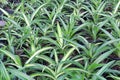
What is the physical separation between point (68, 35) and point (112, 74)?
510mm

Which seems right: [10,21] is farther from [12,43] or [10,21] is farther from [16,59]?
[16,59]

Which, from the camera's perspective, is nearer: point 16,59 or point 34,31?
point 16,59

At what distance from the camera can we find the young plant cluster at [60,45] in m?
1.78

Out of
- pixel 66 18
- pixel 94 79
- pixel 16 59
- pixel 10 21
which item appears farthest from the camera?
pixel 66 18

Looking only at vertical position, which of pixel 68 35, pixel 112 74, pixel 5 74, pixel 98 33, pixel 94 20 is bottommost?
pixel 5 74

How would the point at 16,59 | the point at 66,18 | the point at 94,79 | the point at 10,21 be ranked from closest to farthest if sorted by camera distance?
the point at 94,79
the point at 16,59
the point at 10,21
the point at 66,18

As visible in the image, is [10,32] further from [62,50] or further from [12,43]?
[62,50]

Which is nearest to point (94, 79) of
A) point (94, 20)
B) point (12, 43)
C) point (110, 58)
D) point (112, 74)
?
point (112, 74)

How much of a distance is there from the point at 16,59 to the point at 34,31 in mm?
512

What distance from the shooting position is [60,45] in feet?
6.92

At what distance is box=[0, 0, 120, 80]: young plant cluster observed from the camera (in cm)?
178

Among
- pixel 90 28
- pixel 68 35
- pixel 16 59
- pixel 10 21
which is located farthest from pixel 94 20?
pixel 16 59

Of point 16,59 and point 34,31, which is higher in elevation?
point 34,31

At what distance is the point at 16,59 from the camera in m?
1.88
